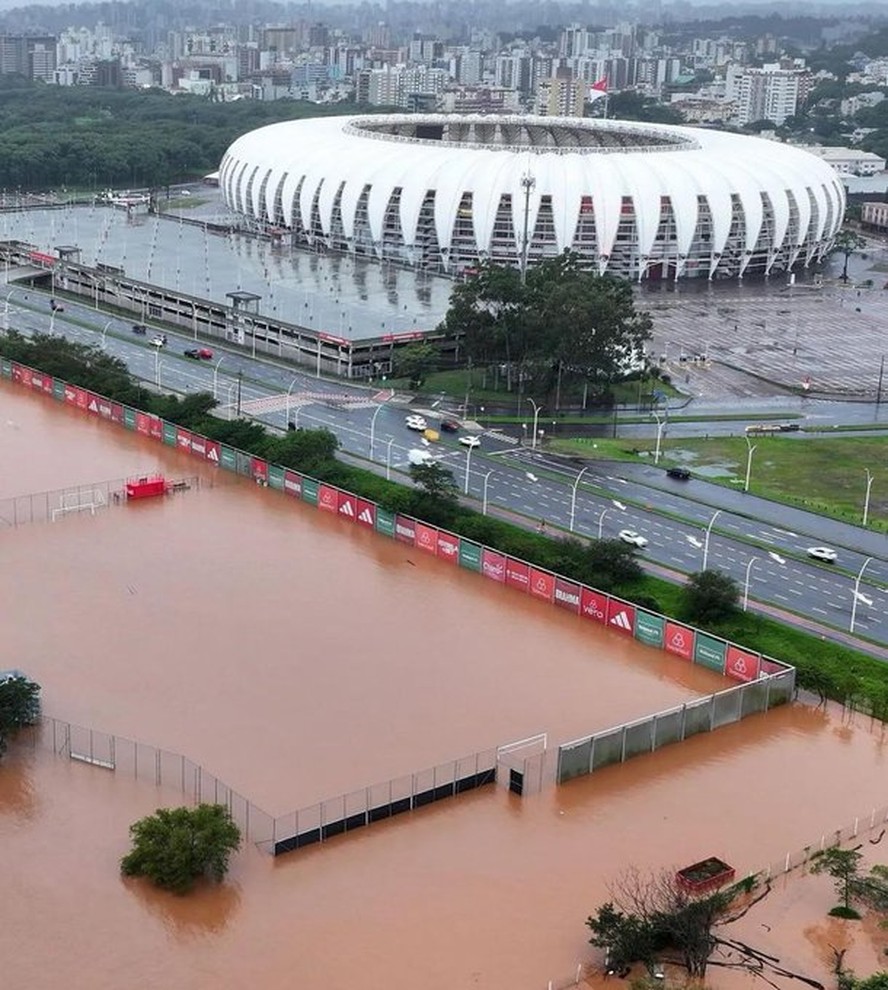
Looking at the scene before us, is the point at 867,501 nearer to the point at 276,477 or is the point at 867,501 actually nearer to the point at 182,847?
the point at 276,477

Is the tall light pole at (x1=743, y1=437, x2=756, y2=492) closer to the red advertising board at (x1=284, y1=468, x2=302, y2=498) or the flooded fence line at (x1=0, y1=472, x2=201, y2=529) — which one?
the red advertising board at (x1=284, y1=468, x2=302, y2=498)

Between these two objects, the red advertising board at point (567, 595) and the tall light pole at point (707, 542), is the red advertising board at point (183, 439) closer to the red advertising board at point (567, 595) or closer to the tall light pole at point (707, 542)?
the red advertising board at point (567, 595)

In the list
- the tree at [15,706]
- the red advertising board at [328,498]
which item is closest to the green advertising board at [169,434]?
the red advertising board at [328,498]

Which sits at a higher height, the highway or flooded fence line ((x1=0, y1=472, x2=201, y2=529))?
the highway

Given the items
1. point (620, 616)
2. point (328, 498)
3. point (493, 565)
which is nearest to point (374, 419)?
point (328, 498)

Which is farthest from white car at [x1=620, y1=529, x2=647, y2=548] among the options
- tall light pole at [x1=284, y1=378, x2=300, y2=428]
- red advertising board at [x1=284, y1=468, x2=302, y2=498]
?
tall light pole at [x1=284, y1=378, x2=300, y2=428]
